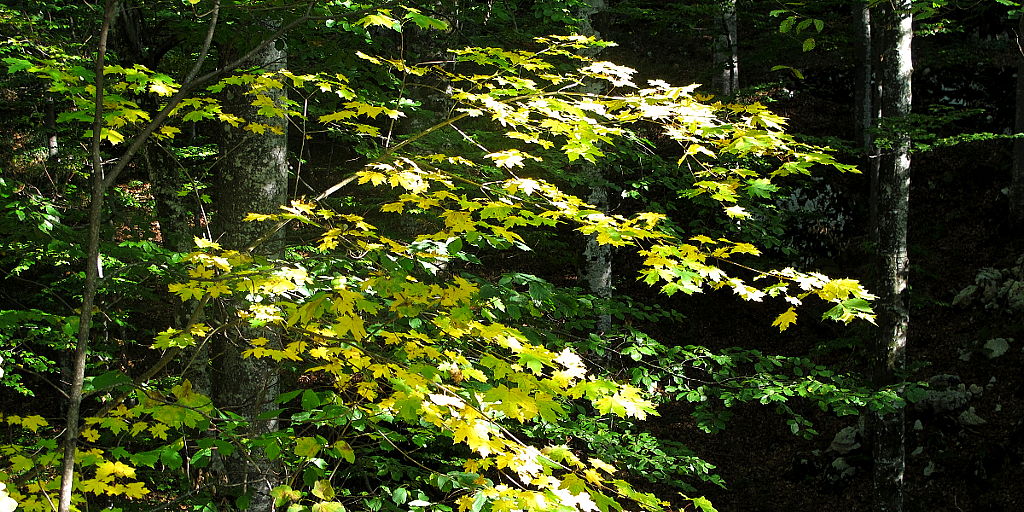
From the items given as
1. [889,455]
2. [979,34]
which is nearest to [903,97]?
[889,455]

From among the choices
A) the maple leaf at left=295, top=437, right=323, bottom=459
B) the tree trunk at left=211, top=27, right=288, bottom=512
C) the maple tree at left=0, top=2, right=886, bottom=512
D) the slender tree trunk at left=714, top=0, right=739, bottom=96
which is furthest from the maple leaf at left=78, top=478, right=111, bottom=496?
the slender tree trunk at left=714, top=0, right=739, bottom=96

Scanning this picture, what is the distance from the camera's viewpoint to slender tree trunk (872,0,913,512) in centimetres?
677

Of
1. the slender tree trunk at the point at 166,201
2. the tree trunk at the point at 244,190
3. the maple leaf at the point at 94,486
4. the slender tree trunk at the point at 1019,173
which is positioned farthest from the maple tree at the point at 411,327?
the slender tree trunk at the point at 1019,173

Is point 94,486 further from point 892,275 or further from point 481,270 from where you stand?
point 481,270

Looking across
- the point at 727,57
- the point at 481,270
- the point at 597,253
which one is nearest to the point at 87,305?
the point at 597,253

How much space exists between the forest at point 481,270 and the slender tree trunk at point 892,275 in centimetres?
4

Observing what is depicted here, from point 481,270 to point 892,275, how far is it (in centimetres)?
806

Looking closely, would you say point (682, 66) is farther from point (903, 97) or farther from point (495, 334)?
point (495, 334)

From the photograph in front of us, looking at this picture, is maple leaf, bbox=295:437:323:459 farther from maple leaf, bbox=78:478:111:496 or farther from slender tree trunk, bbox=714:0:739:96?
slender tree trunk, bbox=714:0:739:96

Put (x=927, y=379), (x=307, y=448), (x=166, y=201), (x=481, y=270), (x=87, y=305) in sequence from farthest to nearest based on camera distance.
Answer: (x=481, y=270)
(x=927, y=379)
(x=166, y=201)
(x=307, y=448)
(x=87, y=305)

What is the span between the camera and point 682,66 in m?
20.3

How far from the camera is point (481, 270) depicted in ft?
44.7

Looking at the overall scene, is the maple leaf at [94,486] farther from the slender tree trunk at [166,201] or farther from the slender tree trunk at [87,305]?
the slender tree trunk at [166,201]

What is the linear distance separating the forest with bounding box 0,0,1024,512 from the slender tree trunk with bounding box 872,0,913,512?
0.12 ft
